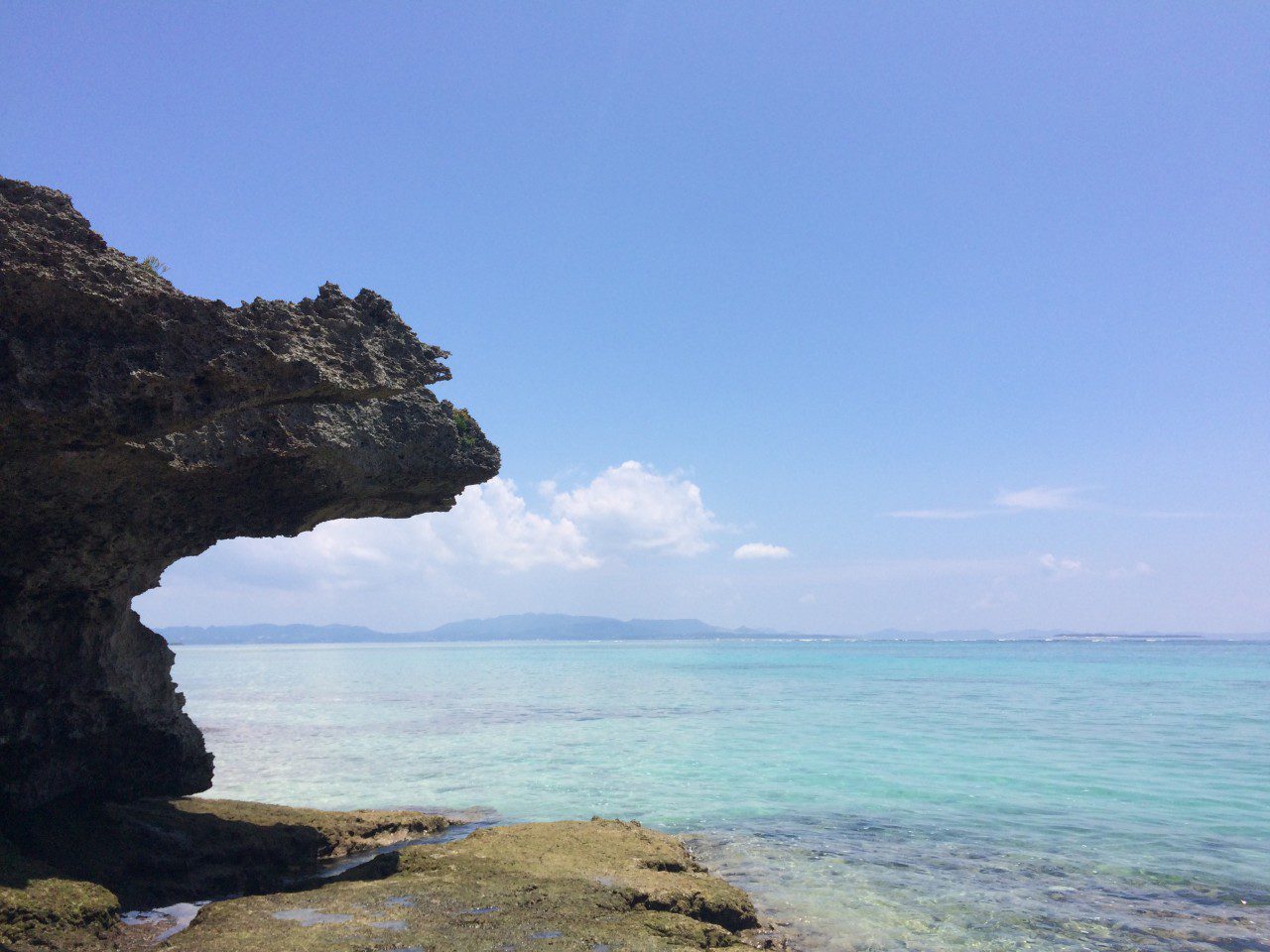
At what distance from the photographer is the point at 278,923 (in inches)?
259

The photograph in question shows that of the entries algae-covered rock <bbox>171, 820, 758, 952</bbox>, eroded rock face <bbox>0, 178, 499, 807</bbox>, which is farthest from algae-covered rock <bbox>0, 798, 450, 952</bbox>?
algae-covered rock <bbox>171, 820, 758, 952</bbox>

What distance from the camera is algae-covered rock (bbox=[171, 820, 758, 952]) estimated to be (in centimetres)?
624

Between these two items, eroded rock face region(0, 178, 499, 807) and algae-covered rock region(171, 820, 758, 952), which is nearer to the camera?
eroded rock face region(0, 178, 499, 807)

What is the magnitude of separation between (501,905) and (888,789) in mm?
12056

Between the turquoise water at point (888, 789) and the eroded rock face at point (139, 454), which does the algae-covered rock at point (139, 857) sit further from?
the turquoise water at point (888, 789)

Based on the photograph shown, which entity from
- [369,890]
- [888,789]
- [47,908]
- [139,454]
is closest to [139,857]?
[47,908]

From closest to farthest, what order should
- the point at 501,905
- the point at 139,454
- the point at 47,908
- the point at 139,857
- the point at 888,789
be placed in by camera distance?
1. the point at 47,908
2. the point at 501,905
3. the point at 139,454
4. the point at 139,857
5. the point at 888,789

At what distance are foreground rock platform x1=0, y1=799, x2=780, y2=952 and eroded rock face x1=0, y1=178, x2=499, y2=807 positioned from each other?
1.12 metres

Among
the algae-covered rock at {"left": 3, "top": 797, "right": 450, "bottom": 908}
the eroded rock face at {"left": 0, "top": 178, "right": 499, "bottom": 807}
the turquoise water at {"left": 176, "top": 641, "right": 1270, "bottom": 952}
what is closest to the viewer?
the eroded rock face at {"left": 0, "top": 178, "right": 499, "bottom": 807}

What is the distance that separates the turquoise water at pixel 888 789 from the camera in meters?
9.06

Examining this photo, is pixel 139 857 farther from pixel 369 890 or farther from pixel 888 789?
pixel 888 789

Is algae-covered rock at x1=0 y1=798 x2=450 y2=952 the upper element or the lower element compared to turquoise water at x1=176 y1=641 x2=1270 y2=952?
upper

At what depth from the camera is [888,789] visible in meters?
16.6

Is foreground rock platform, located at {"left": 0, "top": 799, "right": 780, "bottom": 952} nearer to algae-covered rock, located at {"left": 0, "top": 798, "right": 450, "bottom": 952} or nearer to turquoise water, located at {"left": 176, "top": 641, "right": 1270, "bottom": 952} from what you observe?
algae-covered rock, located at {"left": 0, "top": 798, "right": 450, "bottom": 952}
